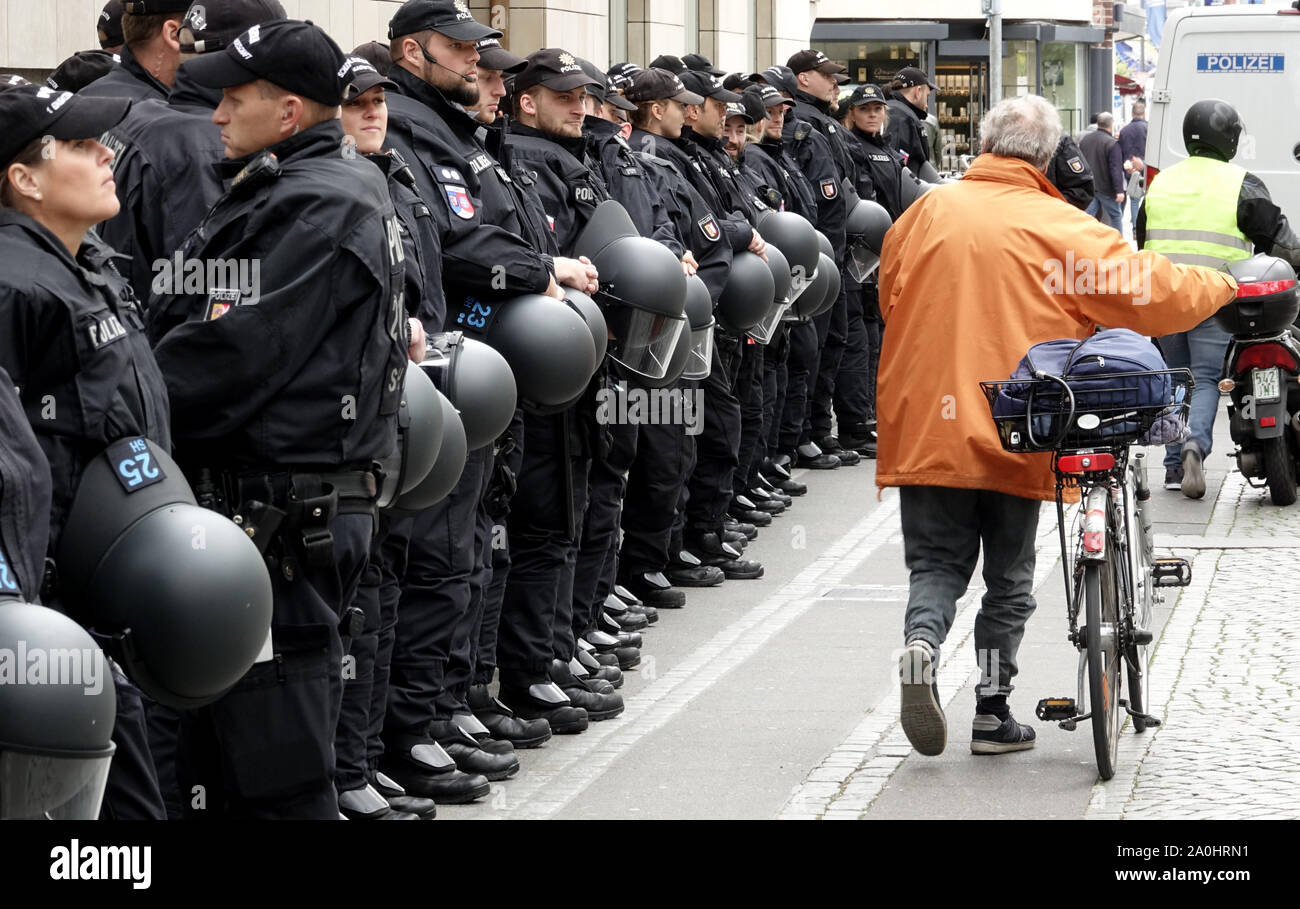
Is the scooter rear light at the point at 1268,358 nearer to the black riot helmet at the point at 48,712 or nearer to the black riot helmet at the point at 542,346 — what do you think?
the black riot helmet at the point at 542,346

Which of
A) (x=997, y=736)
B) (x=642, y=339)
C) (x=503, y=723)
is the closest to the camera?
(x=997, y=736)

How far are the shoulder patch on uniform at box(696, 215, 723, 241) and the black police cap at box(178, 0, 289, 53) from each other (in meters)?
3.90

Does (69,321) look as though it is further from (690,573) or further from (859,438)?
(859,438)

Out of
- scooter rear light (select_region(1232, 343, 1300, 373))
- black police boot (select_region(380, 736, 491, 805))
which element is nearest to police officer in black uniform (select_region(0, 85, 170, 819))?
black police boot (select_region(380, 736, 491, 805))

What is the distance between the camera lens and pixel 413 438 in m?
5.02

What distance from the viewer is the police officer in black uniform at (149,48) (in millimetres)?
5703

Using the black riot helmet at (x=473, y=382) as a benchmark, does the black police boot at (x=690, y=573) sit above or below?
below

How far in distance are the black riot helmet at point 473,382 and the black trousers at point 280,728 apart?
1101 mm

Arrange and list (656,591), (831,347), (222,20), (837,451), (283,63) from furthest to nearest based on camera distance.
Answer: (837,451)
(831,347)
(656,591)
(222,20)
(283,63)

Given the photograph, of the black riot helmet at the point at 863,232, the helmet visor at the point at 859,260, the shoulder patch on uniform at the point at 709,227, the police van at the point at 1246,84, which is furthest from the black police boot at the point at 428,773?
the police van at the point at 1246,84

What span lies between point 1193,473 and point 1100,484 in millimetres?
5371

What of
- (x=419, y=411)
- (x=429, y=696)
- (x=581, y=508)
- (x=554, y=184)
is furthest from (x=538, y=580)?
(x=419, y=411)

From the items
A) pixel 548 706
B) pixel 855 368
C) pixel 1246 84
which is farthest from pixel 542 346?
pixel 1246 84

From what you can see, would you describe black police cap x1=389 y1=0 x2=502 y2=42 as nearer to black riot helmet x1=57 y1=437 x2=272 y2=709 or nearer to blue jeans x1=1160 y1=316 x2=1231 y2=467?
black riot helmet x1=57 y1=437 x2=272 y2=709
